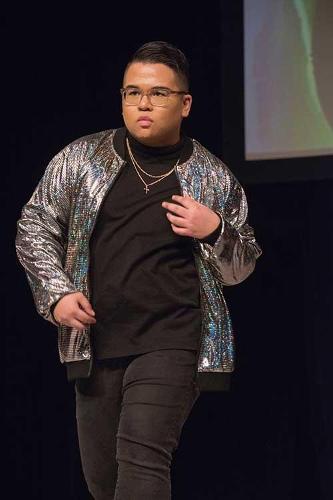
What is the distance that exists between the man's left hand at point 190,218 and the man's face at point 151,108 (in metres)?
0.22

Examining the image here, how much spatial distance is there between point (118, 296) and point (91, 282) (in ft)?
0.28

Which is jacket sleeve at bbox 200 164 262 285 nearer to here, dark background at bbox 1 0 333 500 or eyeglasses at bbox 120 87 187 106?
eyeglasses at bbox 120 87 187 106

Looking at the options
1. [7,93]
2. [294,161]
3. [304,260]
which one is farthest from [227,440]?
[7,93]

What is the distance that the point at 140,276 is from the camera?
256 centimetres

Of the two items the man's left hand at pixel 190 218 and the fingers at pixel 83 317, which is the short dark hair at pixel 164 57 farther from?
the fingers at pixel 83 317

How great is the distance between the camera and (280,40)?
3.69 m

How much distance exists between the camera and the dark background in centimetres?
360

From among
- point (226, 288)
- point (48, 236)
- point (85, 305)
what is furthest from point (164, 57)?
point (226, 288)

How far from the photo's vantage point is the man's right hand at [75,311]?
2.42 metres

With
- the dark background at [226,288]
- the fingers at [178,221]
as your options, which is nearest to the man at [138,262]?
the fingers at [178,221]

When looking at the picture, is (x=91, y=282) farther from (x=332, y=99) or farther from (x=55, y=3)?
(x=55, y=3)

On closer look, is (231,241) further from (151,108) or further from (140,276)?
(151,108)

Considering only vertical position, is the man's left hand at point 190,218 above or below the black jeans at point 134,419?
above

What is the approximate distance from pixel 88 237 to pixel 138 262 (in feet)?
0.44
